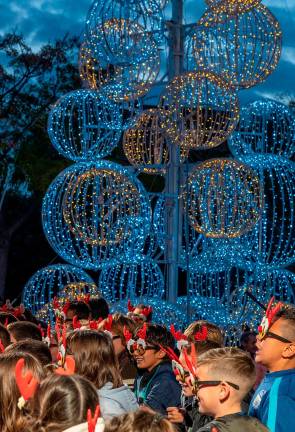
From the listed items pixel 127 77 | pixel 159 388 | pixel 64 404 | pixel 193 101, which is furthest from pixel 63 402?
pixel 127 77

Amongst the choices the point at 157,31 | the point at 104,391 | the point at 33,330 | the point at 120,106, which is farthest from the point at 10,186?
the point at 104,391

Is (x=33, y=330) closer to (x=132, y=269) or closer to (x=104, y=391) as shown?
(x=104, y=391)

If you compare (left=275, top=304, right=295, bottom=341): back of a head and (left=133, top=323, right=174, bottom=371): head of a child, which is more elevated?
(left=275, top=304, right=295, bottom=341): back of a head

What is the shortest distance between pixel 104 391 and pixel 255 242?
8924mm

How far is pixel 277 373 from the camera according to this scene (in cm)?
504

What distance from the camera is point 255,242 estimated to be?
14172 millimetres

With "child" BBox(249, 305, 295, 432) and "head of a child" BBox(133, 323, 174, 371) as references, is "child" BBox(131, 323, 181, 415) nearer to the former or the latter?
"head of a child" BBox(133, 323, 174, 371)

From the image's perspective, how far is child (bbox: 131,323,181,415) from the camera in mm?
6657

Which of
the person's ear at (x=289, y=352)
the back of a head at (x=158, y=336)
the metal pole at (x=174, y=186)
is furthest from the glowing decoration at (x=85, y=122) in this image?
the person's ear at (x=289, y=352)

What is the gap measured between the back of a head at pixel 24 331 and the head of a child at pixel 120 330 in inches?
23.0

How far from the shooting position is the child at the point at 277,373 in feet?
15.8

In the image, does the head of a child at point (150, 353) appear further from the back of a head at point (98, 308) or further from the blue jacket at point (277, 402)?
the back of a head at point (98, 308)

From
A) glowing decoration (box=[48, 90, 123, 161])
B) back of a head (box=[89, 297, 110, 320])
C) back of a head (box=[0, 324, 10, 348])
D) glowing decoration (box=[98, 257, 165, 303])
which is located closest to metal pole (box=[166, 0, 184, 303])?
glowing decoration (box=[98, 257, 165, 303])

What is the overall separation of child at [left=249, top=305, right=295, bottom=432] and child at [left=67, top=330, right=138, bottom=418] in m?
0.78
